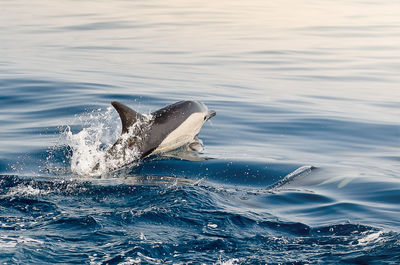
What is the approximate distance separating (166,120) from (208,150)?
4.03 feet

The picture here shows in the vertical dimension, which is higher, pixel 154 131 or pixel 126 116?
pixel 126 116

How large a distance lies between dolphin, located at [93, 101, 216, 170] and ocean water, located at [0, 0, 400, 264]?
27cm

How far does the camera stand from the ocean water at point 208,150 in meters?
7.11

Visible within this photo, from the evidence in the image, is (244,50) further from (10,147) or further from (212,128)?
(10,147)

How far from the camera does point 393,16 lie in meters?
41.5

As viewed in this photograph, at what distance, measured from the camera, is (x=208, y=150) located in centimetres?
1283

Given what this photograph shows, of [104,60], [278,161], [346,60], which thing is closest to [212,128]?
[278,161]

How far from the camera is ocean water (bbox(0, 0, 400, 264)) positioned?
7105 millimetres

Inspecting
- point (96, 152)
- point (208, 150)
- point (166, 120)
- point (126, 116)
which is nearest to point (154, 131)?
point (166, 120)

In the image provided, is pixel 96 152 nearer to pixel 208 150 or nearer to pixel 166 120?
pixel 166 120

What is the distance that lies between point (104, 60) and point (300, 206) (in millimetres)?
→ 16102

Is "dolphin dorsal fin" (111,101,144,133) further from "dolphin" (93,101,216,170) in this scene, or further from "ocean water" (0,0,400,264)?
"ocean water" (0,0,400,264)

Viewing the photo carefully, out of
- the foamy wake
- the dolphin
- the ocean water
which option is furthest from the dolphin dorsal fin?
the ocean water

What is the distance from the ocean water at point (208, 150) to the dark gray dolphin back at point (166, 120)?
31 cm
